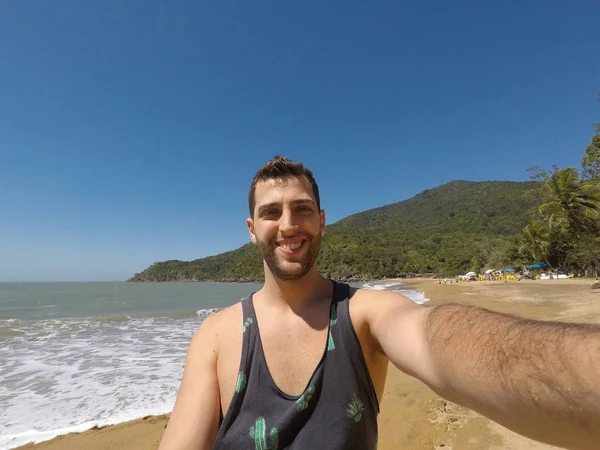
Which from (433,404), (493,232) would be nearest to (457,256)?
(493,232)

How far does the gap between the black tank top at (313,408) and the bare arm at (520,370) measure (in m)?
0.30

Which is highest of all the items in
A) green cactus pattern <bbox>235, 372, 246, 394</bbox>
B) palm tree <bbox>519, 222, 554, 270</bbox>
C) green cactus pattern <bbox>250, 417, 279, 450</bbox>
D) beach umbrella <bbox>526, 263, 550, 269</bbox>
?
palm tree <bbox>519, 222, 554, 270</bbox>

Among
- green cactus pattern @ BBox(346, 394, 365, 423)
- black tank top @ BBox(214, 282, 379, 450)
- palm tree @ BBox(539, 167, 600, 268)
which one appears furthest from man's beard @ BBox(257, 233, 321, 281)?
palm tree @ BBox(539, 167, 600, 268)

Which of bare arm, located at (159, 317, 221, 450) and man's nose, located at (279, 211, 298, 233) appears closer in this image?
bare arm, located at (159, 317, 221, 450)

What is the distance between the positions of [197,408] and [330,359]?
0.57 metres

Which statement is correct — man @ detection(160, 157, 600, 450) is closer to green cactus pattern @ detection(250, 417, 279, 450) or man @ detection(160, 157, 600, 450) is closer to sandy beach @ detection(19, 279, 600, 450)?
green cactus pattern @ detection(250, 417, 279, 450)

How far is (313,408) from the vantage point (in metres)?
1.25

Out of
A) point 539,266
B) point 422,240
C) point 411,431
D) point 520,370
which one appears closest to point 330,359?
point 520,370

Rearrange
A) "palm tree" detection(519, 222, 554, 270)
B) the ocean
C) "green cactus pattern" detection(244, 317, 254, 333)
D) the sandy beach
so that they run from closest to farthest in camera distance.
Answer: "green cactus pattern" detection(244, 317, 254, 333)
the sandy beach
the ocean
"palm tree" detection(519, 222, 554, 270)

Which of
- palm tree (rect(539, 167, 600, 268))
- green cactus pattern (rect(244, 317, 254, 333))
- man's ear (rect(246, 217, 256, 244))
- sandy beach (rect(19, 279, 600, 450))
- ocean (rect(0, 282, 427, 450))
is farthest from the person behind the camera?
palm tree (rect(539, 167, 600, 268))

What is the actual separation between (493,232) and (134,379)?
96684 millimetres

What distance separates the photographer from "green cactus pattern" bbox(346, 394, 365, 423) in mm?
1238

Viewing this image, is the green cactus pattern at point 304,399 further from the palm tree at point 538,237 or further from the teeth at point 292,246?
the palm tree at point 538,237

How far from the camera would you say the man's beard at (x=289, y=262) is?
1531 mm
